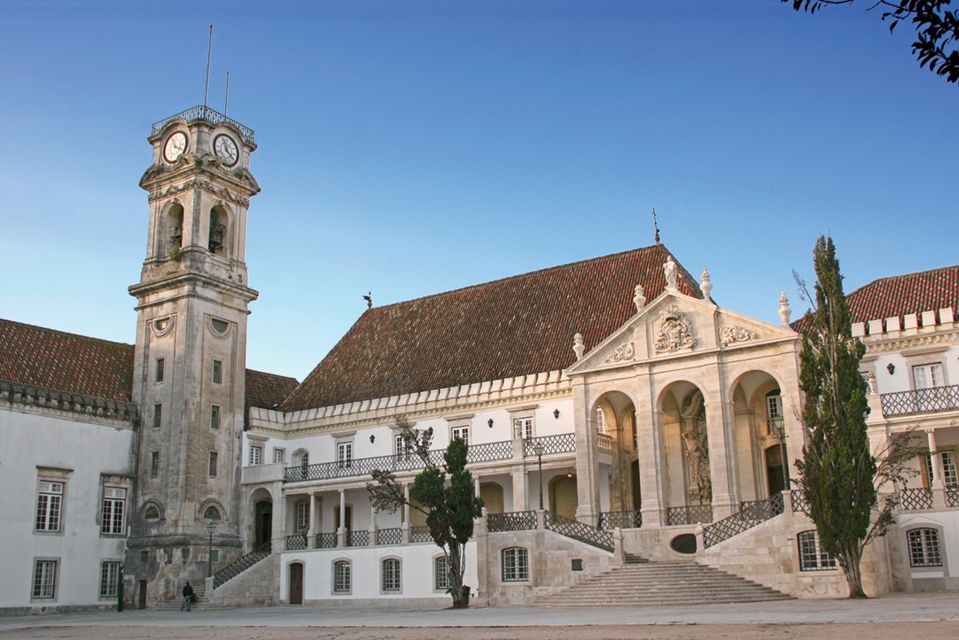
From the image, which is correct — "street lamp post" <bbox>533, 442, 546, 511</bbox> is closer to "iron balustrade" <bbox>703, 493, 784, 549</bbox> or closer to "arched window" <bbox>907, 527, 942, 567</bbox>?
"iron balustrade" <bbox>703, 493, 784, 549</bbox>

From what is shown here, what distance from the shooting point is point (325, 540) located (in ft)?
113

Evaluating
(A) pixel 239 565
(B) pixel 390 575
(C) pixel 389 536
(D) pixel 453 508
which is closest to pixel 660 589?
(D) pixel 453 508

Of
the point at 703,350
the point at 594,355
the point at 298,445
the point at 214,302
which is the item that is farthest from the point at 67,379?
the point at 703,350

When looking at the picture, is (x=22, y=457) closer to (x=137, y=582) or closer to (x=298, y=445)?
(x=137, y=582)

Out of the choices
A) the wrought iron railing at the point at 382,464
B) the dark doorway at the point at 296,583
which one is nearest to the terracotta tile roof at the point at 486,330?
the wrought iron railing at the point at 382,464

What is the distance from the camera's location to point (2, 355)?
3438cm

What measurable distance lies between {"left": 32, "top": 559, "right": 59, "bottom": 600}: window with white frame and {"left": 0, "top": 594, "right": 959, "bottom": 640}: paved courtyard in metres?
10.3

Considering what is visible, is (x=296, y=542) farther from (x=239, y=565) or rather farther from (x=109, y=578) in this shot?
(x=109, y=578)

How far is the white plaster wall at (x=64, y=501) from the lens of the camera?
1266 inches

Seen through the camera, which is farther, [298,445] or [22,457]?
[298,445]

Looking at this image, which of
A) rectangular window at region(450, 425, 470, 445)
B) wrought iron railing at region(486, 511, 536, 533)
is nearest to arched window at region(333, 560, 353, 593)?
rectangular window at region(450, 425, 470, 445)

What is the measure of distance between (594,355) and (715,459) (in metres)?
5.28

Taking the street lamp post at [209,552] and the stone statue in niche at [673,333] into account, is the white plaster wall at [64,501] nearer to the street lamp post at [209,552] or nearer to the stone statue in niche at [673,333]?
the street lamp post at [209,552]

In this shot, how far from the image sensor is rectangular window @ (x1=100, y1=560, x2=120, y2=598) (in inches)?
1371
